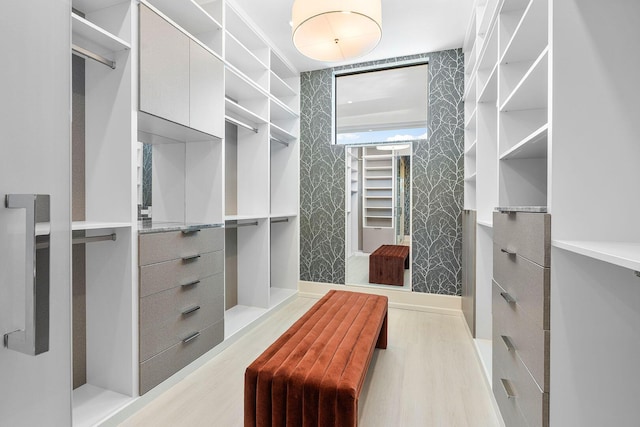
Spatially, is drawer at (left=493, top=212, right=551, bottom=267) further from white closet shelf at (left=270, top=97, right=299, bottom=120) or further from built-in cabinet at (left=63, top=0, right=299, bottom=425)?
white closet shelf at (left=270, top=97, right=299, bottom=120)

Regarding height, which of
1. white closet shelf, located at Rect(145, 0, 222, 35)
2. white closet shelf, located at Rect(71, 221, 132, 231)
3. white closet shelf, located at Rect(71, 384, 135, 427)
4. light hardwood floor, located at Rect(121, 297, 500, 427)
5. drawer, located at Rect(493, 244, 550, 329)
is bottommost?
light hardwood floor, located at Rect(121, 297, 500, 427)

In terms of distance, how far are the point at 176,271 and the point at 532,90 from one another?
7.55ft

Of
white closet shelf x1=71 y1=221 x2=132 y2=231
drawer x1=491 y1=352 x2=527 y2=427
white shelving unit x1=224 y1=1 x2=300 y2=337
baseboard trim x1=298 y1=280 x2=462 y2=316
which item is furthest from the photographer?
baseboard trim x1=298 y1=280 x2=462 y2=316

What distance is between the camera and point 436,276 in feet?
11.5

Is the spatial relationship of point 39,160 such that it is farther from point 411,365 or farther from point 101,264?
point 411,365

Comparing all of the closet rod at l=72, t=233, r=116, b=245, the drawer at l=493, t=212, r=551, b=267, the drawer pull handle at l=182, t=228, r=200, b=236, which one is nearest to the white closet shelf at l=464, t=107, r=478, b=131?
the drawer at l=493, t=212, r=551, b=267

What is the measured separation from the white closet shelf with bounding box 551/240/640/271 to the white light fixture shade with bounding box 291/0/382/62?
156 cm

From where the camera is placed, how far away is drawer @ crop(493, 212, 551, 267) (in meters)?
1.07

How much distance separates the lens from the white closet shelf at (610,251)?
26.0 inches

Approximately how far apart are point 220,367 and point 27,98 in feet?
7.02

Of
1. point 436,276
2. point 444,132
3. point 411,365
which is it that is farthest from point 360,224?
point 411,365

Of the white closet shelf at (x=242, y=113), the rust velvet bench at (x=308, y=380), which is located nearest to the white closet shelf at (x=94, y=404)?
the rust velvet bench at (x=308, y=380)

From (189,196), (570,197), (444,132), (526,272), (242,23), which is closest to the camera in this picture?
(570,197)

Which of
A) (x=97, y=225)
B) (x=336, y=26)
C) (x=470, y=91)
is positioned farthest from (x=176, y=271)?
(x=470, y=91)
